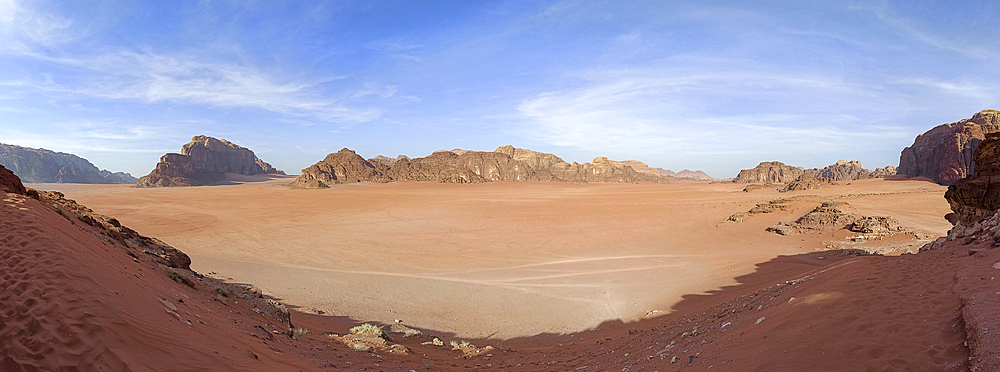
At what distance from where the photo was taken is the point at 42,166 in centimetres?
8481

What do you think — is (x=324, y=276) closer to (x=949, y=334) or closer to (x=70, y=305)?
(x=70, y=305)

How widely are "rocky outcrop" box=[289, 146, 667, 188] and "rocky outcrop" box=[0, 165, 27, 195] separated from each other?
188 ft

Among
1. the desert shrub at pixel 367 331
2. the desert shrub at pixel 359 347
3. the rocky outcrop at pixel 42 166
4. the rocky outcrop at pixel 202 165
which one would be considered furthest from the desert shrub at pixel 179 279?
the rocky outcrop at pixel 42 166

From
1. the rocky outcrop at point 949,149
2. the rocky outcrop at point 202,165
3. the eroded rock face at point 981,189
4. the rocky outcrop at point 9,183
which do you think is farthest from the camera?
the rocky outcrop at point 202,165

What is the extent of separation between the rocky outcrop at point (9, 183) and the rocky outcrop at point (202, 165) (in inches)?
3161

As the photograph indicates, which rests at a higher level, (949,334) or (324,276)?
(949,334)

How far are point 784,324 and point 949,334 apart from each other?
1.36m

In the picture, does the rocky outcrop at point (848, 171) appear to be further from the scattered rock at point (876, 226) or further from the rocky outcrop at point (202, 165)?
the rocky outcrop at point (202, 165)

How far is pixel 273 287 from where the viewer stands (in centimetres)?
1171

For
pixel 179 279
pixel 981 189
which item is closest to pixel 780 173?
pixel 981 189

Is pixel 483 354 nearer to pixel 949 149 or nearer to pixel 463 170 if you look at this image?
pixel 949 149

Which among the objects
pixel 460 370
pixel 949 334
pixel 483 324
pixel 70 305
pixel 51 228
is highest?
pixel 51 228

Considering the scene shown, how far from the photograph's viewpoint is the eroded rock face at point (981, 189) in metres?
7.36

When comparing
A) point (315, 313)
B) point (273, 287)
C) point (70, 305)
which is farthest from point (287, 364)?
point (273, 287)
